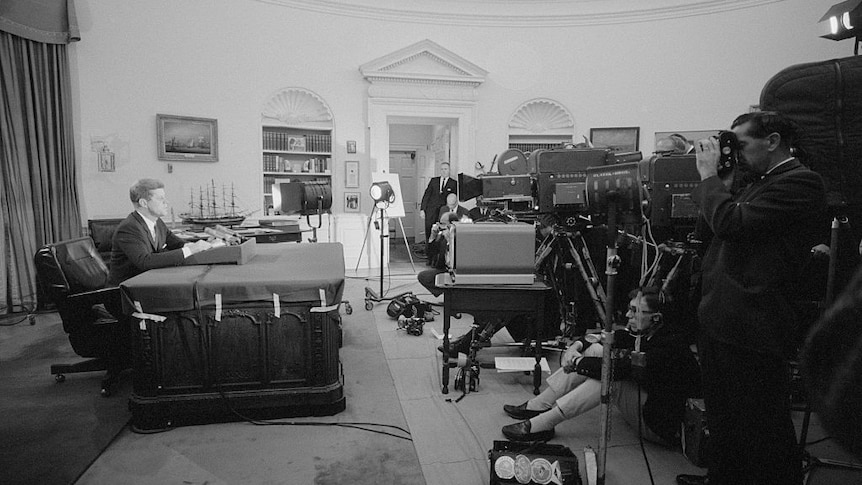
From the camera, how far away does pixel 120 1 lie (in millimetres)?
6746

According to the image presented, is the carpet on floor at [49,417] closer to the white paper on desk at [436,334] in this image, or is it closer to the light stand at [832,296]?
the white paper on desk at [436,334]

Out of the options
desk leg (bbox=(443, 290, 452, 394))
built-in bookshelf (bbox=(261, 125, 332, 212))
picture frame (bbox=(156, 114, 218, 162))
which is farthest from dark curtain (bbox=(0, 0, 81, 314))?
desk leg (bbox=(443, 290, 452, 394))

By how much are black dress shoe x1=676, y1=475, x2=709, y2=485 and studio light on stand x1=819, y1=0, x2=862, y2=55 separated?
359cm

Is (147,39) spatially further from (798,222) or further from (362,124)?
(798,222)

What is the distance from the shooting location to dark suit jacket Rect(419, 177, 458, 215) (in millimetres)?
8164

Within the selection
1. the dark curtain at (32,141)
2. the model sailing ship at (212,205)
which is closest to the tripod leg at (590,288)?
the model sailing ship at (212,205)

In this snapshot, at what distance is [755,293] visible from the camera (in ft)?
5.75

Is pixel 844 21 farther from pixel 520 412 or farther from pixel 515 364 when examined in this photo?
pixel 520 412

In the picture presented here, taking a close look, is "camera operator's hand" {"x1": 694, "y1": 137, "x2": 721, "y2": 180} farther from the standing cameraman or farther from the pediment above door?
the pediment above door

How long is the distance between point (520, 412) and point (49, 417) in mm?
2815

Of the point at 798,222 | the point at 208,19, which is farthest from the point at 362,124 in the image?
the point at 798,222

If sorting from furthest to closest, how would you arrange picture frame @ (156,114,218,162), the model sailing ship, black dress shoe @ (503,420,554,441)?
the model sailing ship → picture frame @ (156,114,218,162) → black dress shoe @ (503,420,554,441)

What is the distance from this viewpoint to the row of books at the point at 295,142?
25.8 ft

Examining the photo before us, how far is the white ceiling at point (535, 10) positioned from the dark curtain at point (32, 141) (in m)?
4.07
